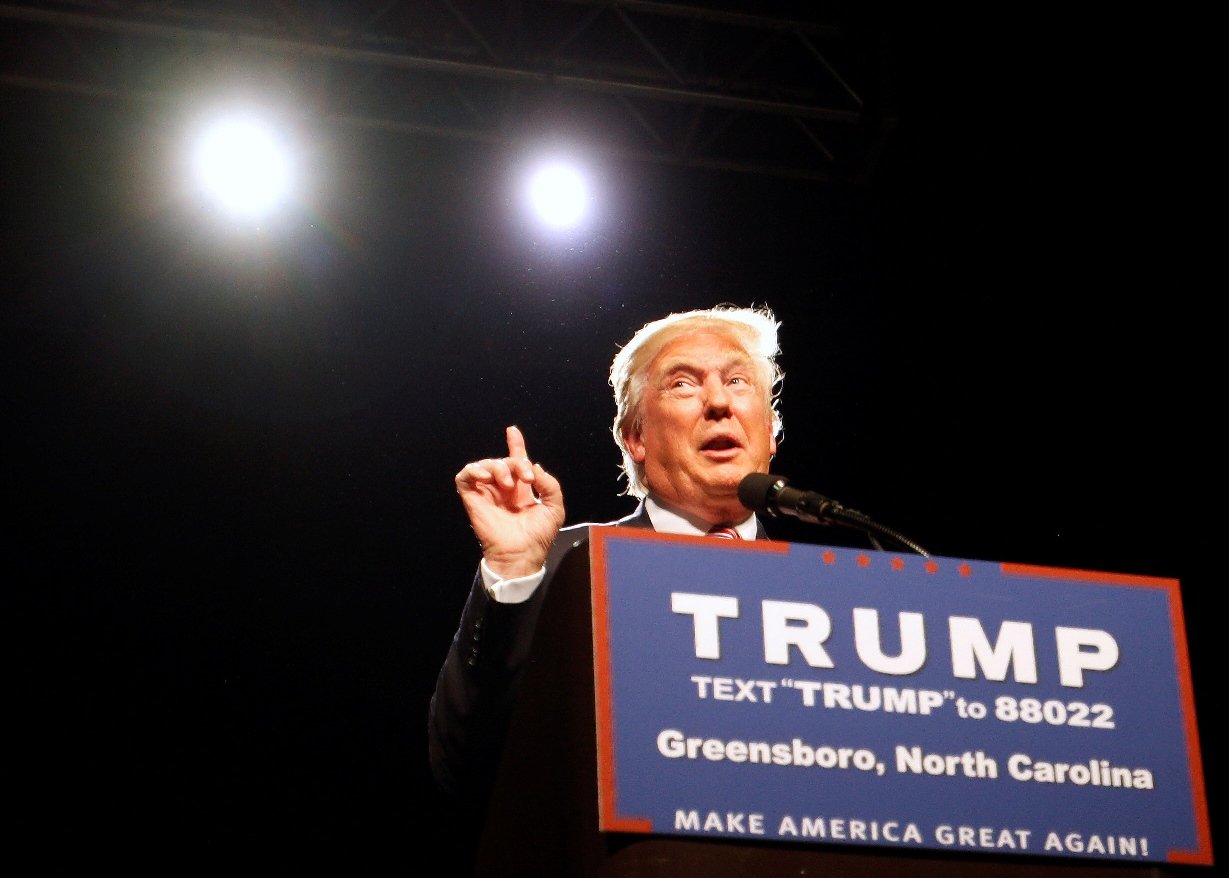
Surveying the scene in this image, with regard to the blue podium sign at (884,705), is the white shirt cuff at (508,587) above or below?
above

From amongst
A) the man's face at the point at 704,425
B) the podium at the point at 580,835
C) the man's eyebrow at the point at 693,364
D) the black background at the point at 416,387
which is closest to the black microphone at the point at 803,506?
the podium at the point at 580,835

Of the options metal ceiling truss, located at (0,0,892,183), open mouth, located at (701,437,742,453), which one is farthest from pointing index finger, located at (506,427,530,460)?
metal ceiling truss, located at (0,0,892,183)

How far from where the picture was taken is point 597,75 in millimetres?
4316

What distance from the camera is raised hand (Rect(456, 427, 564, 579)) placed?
1.82 meters

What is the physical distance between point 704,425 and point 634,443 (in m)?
0.22

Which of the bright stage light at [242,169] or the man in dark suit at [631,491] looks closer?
the man in dark suit at [631,491]

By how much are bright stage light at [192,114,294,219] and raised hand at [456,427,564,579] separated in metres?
2.76

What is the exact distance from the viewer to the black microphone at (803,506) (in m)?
1.67

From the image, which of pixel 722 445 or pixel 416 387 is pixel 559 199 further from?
pixel 722 445

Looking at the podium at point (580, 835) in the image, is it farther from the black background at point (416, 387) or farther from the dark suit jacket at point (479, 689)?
the black background at point (416, 387)

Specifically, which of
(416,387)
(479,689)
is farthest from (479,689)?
(416,387)

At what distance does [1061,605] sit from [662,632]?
43 centimetres

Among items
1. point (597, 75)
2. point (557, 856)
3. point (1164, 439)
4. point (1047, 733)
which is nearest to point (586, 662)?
point (557, 856)

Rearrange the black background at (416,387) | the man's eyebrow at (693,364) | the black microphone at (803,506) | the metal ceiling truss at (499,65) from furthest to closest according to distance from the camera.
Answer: the black background at (416,387) < the metal ceiling truss at (499,65) < the man's eyebrow at (693,364) < the black microphone at (803,506)
